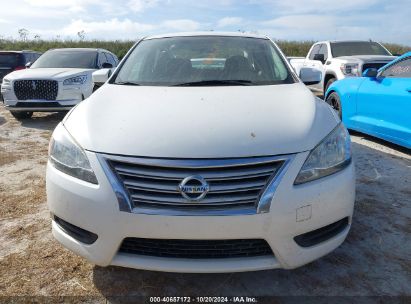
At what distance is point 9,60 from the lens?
436 inches

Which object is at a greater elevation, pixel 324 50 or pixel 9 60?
pixel 324 50

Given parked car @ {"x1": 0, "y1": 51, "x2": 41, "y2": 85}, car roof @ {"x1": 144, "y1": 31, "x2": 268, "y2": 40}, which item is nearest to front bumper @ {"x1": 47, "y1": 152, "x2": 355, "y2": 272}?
car roof @ {"x1": 144, "y1": 31, "x2": 268, "y2": 40}

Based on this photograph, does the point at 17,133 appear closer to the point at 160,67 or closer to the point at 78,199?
the point at 160,67

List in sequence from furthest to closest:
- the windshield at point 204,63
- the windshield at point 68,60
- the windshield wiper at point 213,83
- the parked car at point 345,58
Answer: the windshield at point 68,60
the parked car at point 345,58
the windshield at point 204,63
the windshield wiper at point 213,83

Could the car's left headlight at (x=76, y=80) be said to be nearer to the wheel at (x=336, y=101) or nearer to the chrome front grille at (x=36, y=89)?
the chrome front grille at (x=36, y=89)

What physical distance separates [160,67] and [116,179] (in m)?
1.64

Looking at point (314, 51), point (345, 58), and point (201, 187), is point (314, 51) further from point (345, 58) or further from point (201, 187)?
point (201, 187)

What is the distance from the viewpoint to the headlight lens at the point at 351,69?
844cm

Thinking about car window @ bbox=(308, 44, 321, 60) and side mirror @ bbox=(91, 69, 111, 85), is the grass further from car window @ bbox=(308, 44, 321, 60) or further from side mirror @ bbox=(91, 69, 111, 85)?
side mirror @ bbox=(91, 69, 111, 85)

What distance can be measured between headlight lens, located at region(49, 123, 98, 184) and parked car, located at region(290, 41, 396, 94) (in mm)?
7214

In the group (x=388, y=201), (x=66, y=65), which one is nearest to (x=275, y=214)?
(x=388, y=201)

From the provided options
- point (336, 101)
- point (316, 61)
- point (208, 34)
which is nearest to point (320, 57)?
point (316, 61)

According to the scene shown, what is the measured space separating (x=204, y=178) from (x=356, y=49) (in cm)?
940

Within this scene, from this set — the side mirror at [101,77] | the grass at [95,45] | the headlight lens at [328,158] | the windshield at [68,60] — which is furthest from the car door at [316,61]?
the grass at [95,45]
